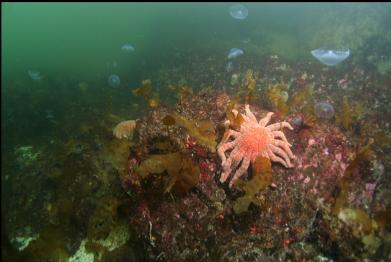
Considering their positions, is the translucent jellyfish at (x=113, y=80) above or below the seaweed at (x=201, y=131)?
below

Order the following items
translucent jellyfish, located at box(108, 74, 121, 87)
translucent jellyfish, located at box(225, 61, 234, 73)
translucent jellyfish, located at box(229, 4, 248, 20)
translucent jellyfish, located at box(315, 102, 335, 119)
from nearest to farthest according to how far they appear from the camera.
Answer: translucent jellyfish, located at box(315, 102, 335, 119) → translucent jellyfish, located at box(229, 4, 248, 20) → translucent jellyfish, located at box(225, 61, 234, 73) → translucent jellyfish, located at box(108, 74, 121, 87)

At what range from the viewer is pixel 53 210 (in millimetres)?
6137

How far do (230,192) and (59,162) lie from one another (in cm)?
520

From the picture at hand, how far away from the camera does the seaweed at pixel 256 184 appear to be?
4289mm

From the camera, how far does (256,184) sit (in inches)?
169

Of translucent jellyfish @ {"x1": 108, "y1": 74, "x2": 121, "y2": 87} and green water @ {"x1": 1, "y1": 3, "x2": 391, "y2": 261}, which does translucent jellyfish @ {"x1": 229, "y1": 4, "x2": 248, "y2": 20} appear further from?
translucent jellyfish @ {"x1": 108, "y1": 74, "x2": 121, "y2": 87}

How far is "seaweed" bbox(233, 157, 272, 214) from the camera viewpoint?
14.1 ft

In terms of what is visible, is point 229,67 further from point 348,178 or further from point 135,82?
point 348,178

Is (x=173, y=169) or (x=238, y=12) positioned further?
(x=238, y=12)

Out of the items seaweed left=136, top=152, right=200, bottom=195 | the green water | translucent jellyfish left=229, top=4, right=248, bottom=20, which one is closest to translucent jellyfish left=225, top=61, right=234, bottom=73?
the green water

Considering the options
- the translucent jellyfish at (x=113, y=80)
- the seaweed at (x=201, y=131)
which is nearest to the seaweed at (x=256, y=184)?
the seaweed at (x=201, y=131)

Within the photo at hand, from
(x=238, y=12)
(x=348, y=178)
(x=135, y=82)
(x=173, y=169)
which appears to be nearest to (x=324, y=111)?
(x=348, y=178)

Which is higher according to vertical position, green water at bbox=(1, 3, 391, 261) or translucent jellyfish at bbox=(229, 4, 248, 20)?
translucent jellyfish at bbox=(229, 4, 248, 20)

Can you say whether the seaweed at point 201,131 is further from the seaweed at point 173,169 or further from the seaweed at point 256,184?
the seaweed at point 256,184
